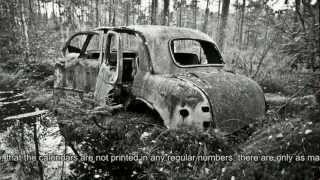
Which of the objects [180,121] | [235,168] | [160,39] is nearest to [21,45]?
[160,39]

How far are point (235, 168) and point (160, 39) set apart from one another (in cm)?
267

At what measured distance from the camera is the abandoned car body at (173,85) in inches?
153

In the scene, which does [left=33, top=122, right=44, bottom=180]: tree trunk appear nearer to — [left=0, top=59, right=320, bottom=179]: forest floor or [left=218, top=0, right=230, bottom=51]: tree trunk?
[left=0, top=59, right=320, bottom=179]: forest floor

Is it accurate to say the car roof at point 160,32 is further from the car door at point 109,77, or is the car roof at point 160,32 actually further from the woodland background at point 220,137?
the woodland background at point 220,137

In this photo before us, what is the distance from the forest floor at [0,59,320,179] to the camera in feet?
9.20

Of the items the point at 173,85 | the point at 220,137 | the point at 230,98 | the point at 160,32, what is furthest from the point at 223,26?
the point at 220,137

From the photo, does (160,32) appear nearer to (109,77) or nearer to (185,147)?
(109,77)

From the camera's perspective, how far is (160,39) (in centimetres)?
492

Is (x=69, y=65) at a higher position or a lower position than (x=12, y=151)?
higher

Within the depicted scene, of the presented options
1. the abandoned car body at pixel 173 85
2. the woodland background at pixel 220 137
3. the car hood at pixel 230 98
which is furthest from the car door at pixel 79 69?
the car hood at pixel 230 98

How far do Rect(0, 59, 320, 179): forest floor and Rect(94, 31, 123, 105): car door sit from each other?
424 millimetres

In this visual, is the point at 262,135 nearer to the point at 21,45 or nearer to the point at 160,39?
the point at 160,39

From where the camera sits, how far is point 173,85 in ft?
13.4

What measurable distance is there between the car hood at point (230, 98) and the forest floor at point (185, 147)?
19 centimetres
